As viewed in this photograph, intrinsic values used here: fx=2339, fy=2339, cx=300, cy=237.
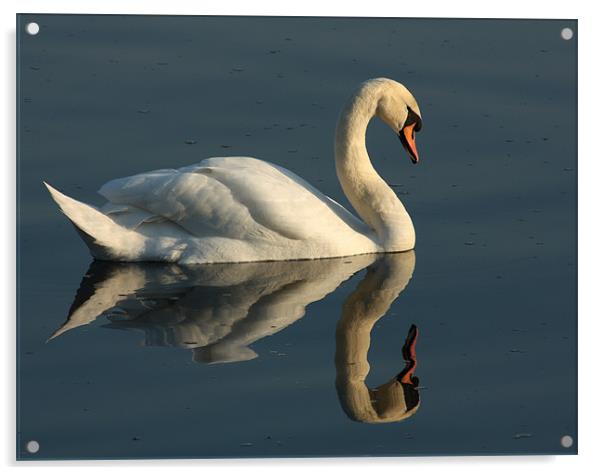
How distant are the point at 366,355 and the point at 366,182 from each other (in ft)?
7.06

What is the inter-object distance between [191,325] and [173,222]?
1363 millimetres

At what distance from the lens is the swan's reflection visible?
11.1 m

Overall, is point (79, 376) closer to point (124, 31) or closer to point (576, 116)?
point (124, 31)

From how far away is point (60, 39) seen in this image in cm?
1148

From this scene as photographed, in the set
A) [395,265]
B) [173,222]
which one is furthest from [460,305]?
[173,222]

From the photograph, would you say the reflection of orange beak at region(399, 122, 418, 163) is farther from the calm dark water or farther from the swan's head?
the calm dark water

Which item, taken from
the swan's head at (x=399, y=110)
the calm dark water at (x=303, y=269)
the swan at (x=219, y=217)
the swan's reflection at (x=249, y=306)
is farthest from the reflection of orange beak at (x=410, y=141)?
the swan's reflection at (x=249, y=306)

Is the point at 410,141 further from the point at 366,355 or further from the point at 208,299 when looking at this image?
the point at 366,355

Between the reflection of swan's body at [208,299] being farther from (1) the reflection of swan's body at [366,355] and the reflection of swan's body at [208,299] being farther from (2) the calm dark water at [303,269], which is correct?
(1) the reflection of swan's body at [366,355]

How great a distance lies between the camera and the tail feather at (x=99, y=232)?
12.3 metres

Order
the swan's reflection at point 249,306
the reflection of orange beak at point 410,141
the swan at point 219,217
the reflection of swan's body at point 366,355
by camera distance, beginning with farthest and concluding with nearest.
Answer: the reflection of orange beak at point 410,141
the swan at point 219,217
the swan's reflection at point 249,306
the reflection of swan's body at point 366,355

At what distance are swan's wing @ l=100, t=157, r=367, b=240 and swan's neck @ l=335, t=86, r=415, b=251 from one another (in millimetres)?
509

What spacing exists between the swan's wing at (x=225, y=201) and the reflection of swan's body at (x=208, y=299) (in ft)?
0.69

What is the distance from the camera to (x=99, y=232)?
1248 cm
